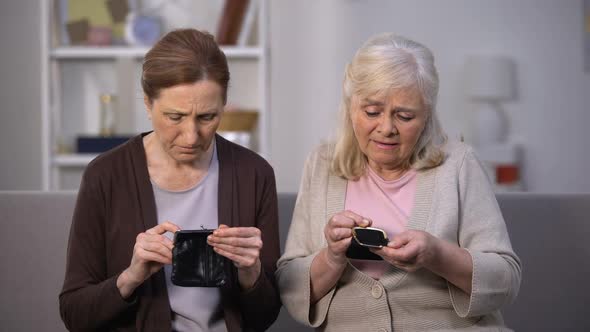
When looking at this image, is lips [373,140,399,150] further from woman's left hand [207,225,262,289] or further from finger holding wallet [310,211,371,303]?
woman's left hand [207,225,262,289]

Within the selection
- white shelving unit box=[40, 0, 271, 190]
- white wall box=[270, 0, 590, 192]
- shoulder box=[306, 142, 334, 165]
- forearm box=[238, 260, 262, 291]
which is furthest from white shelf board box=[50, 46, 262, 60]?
forearm box=[238, 260, 262, 291]

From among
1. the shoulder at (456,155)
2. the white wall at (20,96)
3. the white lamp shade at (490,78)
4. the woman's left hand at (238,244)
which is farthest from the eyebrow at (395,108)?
the white wall at (20,96)

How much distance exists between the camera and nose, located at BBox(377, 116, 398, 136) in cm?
184

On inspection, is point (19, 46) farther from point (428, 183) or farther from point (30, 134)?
point (428, 183)

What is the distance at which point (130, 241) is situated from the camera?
187cm

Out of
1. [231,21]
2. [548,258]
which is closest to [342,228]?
[548,258]

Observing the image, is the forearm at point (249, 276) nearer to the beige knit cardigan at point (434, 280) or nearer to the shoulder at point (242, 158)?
the beige knit cardigan at point (434, 280)

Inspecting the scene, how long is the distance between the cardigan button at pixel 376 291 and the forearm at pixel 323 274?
0.28ft

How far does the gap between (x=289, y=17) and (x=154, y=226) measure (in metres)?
3.40

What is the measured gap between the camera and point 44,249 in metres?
2.21

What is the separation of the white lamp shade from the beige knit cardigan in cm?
303

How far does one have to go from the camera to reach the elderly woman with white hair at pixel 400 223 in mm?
1825

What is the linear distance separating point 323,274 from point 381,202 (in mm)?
237

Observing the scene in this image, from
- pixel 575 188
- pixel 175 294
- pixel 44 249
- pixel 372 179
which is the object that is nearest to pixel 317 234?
pixel 372 179
